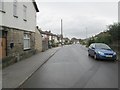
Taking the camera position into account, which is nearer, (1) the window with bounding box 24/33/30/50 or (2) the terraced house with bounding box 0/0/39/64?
(2) the terraced house with bounding box 0/0/39/64

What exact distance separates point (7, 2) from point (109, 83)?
32.1 feet

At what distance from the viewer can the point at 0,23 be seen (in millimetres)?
12805

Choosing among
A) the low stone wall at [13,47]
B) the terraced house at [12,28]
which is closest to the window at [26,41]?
the terraced house at [12,28]

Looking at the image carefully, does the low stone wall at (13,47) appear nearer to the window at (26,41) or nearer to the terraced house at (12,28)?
the terraced house at (12,28)

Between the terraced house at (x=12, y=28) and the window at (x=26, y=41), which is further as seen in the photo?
the window at (x=26, y=41)

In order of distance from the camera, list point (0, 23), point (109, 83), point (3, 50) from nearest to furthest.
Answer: point (109, 83) → point (0, 23) → point (3, 50)

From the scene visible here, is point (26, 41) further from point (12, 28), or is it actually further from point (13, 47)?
point (12, 28)

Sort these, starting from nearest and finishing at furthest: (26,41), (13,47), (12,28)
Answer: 1. (12,28)
2. (13,47)
3. (26,41)

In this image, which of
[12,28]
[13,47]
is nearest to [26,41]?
[13,47]

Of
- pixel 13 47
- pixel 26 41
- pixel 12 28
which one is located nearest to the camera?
pixel 12 28

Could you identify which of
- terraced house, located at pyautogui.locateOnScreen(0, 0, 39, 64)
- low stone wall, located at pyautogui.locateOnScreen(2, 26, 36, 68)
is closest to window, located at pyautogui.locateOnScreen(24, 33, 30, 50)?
terraced house, located at pyautogui.locateOnScreen(0, 0, 39, 64)

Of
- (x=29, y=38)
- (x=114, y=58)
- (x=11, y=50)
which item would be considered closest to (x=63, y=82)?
(x=11, y=50)

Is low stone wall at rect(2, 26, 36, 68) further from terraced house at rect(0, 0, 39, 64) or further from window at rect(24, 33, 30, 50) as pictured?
window at rect(24, 33, 30, 50)

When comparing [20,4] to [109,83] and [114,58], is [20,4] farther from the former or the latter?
[109,83]
